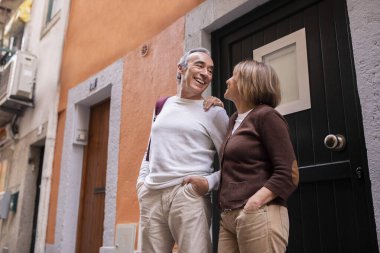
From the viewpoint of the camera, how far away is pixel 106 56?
5477 mm

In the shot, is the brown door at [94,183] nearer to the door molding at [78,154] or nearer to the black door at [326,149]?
the door molding at [78,154]

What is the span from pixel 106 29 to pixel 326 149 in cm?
383

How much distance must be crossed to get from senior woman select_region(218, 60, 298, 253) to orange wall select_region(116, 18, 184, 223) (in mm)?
2093

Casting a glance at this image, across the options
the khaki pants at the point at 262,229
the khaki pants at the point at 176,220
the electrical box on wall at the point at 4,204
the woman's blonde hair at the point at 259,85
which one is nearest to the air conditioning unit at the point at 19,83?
the electrical box on wall at the point at 4,204

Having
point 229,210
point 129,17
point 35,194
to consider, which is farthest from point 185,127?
point 35,194

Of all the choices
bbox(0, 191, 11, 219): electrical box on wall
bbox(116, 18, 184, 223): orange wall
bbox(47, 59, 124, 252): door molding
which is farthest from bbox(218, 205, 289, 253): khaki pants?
bbox(0, 191, 11, 219): electrical box on wall

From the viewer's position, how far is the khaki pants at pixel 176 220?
1962 millimetres

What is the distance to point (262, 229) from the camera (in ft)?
5.40

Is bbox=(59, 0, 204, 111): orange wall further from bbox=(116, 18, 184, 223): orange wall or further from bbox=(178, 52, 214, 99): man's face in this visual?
bbox=(178, 52, 214, 99): man's face

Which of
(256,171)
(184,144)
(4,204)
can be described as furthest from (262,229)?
(4,204)

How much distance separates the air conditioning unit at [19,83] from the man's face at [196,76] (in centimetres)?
596

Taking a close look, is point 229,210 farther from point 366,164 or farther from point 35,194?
point 35,194

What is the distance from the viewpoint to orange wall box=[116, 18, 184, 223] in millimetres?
4160

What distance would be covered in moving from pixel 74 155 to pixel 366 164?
14.0ft
